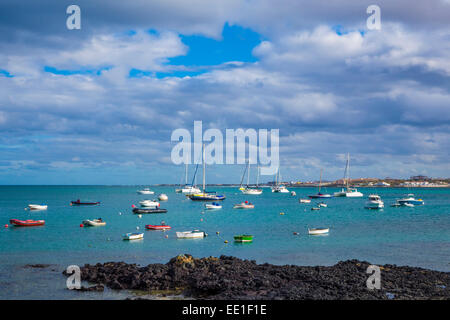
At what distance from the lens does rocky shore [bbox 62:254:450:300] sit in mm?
24172

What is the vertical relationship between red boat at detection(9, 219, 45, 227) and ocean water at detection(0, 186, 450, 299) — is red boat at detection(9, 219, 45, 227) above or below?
below

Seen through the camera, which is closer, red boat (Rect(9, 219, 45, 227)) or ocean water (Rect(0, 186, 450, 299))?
ocean water (Rect(0, 186, 450, 299))

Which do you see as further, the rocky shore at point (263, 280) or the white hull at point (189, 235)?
the white hull at point (189, 235)

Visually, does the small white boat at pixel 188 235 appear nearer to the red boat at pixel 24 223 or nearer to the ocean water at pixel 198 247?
the ocean water at pixel 198 247

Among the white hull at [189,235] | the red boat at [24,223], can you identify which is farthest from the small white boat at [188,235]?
the red boat at [24,223]

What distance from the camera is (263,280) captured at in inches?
1046

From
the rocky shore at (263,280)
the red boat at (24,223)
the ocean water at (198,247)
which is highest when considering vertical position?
the rocky shore at (263,280)

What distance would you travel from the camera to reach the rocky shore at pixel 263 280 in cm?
2417

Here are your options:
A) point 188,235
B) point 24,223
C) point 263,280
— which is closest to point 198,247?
point 188,235

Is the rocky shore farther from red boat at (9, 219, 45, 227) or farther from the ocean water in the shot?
red boat at (9, 219, 45, 227)

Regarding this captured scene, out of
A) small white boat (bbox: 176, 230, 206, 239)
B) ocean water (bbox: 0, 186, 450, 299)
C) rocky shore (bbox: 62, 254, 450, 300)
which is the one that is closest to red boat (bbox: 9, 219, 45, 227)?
ocean water (bbox: 0, 186, 450, 299)

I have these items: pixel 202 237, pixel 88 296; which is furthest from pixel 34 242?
pixel 88 296

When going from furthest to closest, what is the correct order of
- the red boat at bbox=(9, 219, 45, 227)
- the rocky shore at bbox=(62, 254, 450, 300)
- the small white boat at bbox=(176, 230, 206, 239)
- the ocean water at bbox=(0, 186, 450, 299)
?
the red boat at bbox=(9, 219, 45, 227) < the small white boat at bbox=(176, 230, 206, 239) < the ocean water at bbox=(0, 186, 450, 299) < the rocky shore at bbox=(62, 254, 450, 300)
